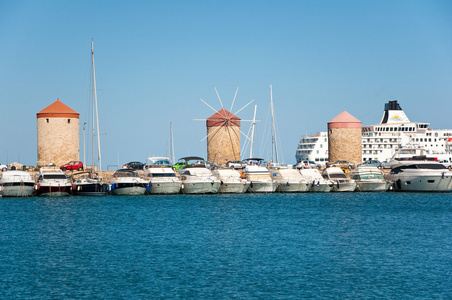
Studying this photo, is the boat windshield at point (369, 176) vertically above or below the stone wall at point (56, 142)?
below

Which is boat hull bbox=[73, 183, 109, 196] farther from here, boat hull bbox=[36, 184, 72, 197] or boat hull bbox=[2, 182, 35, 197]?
boat hull bbox=[2, 182, 35, 197]

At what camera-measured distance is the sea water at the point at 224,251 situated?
2205cm

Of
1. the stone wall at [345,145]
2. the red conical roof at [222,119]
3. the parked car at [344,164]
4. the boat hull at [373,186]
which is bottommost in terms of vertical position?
the boat hull at [373,186]

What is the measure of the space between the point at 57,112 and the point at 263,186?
25.1 metres

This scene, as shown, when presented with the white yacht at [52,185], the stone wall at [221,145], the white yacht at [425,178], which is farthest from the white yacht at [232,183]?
the stone wall at [221,145]

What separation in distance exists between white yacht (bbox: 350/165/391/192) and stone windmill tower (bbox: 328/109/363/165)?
2109cm

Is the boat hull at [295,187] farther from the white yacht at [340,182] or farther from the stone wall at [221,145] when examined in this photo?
the stone wall at [221,145]

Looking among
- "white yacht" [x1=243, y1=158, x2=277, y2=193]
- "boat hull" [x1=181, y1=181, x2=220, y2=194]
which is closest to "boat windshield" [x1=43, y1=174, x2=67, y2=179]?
"boat hull" [x1=181, y1=181, x2=220, y2=194]

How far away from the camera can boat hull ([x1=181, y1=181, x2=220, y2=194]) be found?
54.4m

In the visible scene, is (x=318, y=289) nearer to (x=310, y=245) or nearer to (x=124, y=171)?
(x=310, y=245)

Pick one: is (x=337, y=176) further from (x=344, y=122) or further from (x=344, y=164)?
(x=344, y=122)

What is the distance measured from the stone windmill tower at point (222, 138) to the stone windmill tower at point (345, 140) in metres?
12.7

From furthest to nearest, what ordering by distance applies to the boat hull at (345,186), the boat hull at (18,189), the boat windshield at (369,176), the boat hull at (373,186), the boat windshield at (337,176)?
the boat windshield at (337,176) < the boat windshield at (369,176) < the boat hull at (373,186) < the boat hull at (345,186) < the boat hull at (18,189)

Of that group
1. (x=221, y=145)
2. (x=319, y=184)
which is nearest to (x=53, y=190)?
(x=319, y=184)
